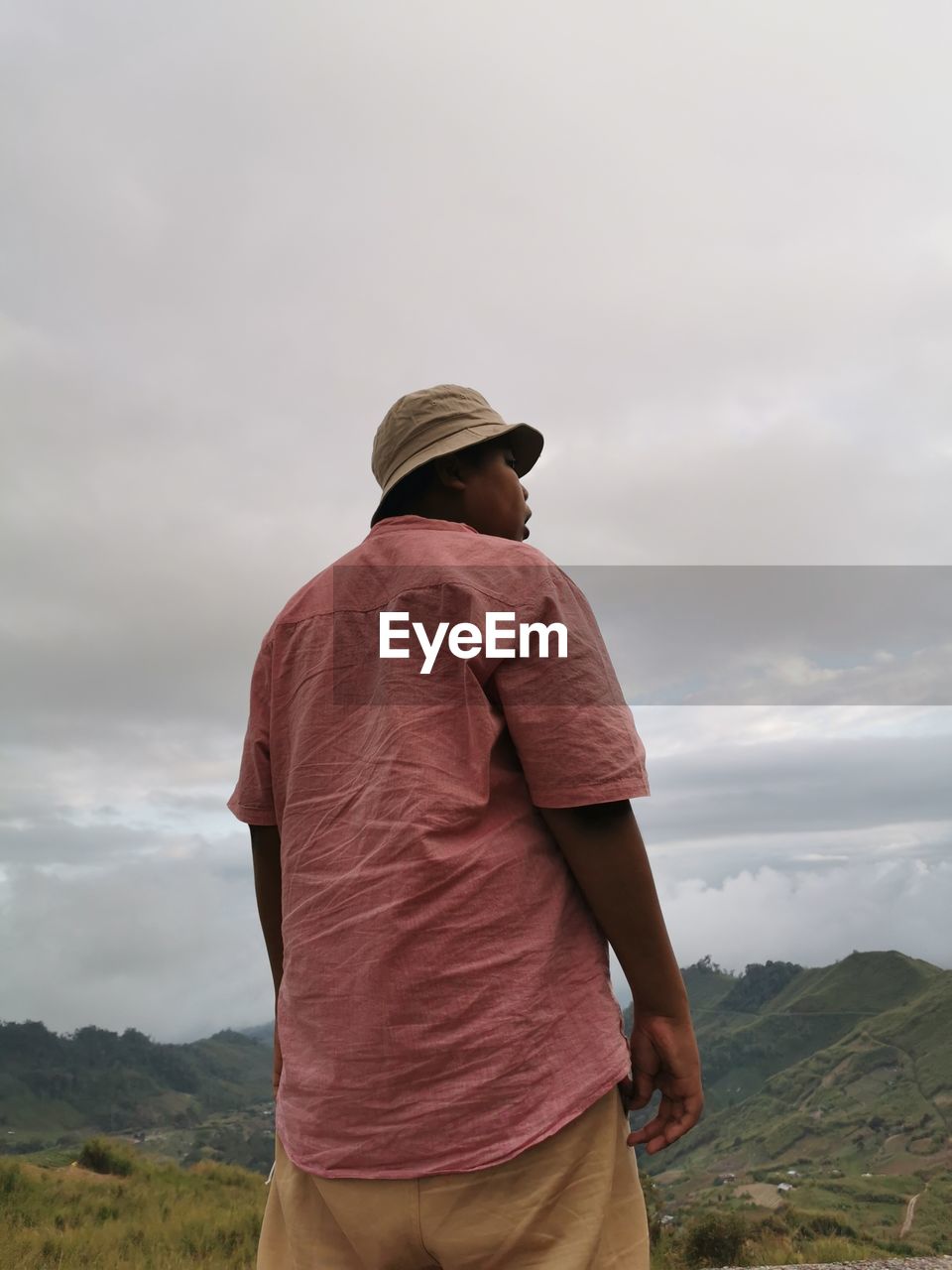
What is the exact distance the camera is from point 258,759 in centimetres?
182

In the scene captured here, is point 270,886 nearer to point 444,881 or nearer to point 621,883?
point 444,881

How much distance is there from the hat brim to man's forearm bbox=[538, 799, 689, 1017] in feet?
2.55

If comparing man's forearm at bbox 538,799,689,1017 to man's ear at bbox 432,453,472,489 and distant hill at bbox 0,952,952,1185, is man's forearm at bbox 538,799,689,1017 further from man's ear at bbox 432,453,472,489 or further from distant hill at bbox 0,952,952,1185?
distant hill at bbox 0,952,952,1185

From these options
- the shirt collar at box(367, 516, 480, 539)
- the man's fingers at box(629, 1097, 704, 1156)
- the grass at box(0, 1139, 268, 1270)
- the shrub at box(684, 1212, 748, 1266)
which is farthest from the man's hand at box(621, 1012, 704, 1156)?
the grass at box(0, 1139, 268, 1270)

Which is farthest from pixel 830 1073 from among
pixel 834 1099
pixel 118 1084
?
pixel 118 1084

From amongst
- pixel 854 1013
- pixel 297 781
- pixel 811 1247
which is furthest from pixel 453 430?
pixel 854 1013

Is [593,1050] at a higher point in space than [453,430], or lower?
lower

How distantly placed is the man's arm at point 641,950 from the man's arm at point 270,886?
2.36 ft

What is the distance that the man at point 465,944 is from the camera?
1.29 metres

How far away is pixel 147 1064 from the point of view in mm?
23703

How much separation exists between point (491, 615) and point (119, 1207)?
7.30 meters

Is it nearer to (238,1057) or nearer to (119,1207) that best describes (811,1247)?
(119,1207)

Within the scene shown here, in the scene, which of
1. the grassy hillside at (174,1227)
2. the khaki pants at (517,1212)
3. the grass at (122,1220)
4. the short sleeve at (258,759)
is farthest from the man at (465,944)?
the grass at (122,1220)

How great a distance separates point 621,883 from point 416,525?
2.59 feet
